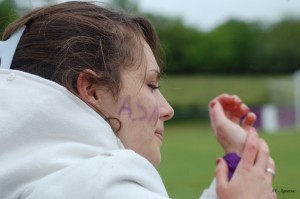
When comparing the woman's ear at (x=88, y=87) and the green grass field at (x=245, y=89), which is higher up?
the woman's ear at (x=88, y=87)

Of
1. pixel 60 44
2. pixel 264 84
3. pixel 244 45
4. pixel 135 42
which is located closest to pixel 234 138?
pixel 135 42

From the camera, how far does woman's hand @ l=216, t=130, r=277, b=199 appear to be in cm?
131

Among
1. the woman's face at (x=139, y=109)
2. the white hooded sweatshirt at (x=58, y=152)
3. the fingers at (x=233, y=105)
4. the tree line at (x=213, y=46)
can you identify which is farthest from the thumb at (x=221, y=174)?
the tree line at (x=213, y=46)

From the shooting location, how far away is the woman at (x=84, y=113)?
41.6 inches

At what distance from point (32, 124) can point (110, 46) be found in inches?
9.9

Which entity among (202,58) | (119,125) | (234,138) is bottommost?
(202,58)

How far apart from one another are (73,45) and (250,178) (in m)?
0.45

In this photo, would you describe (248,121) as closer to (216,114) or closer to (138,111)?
(216,114)

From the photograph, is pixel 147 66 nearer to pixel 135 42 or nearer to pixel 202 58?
pixel 135 42

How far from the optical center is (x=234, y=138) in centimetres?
179

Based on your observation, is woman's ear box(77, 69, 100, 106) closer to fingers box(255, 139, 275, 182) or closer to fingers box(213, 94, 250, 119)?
fingers box(255, 139, 275, 182)

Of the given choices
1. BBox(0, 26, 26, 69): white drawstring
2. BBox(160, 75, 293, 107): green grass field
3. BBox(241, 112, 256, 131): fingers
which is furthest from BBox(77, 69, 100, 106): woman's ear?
BBox(160, 75, 293, 107): green grass field

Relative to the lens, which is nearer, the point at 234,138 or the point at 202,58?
the point at 234,138

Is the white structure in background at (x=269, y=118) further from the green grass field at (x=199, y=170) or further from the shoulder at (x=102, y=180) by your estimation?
the shoulder at (x=102, y=180)
